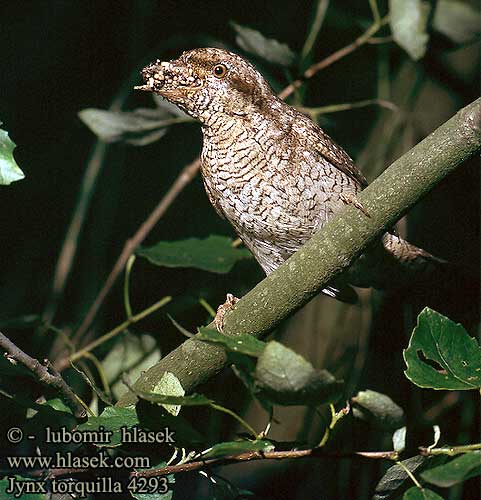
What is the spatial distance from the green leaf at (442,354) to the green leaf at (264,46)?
1259 millimetres

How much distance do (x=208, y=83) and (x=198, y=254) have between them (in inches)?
16.4

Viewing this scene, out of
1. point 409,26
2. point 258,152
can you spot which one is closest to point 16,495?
point 258,152

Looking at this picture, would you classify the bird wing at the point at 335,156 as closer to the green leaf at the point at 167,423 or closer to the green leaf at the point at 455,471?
the green leaf at the point at 167,423

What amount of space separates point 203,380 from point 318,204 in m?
0.73

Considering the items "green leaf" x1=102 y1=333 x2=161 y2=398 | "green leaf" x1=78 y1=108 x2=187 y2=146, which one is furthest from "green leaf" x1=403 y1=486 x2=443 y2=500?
"green leaf" x1=78 y1=108 x2=187 y2=146

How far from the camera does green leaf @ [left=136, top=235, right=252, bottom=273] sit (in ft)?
5.91

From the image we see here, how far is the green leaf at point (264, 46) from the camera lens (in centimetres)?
207

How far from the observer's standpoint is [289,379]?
0.86 m

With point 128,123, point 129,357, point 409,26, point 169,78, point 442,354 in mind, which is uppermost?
point 409,26

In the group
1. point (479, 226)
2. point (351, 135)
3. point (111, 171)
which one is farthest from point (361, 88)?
point (111, 171)

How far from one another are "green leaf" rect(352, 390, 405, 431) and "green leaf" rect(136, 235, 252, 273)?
0.88 metres

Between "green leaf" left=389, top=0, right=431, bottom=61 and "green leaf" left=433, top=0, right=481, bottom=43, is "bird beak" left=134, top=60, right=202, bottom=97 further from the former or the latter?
"green leaf" left=433, top=0, right=481, bottom=43

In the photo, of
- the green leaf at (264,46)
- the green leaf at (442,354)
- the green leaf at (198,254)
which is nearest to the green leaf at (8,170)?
the green leaf at (442,354)

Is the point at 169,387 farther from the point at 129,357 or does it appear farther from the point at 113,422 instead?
the point at 129,357
